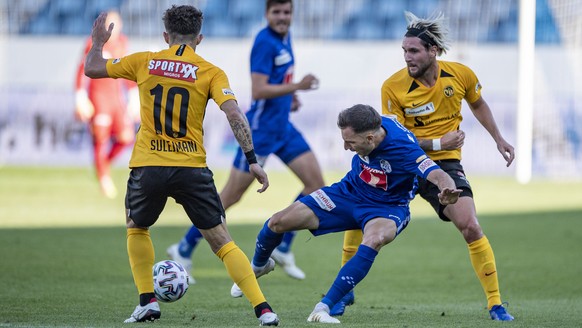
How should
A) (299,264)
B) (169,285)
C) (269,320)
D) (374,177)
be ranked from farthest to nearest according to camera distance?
(299,264) → (374,177) → (169,285) → (269,320)

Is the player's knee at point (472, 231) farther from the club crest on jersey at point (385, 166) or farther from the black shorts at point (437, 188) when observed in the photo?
the club crest on jersey at point (385, 166)

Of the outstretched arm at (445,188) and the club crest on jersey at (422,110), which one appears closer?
the outstretched arm at (445,188)

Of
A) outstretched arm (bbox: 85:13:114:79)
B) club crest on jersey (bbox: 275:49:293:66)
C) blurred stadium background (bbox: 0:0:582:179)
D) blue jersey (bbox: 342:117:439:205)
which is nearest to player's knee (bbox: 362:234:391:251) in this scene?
blue jersey (bbox: 342:117:439:205)

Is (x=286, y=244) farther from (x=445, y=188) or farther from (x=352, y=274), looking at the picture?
(x=445, y=188)

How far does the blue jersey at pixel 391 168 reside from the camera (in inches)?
256

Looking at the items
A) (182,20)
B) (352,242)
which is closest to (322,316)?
(352,242)

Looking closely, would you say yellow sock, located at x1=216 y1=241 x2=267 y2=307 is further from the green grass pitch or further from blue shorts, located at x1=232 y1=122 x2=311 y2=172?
blue shorts, located at x1=232 y1=122 x2=311 y2=172

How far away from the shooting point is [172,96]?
20.1ft

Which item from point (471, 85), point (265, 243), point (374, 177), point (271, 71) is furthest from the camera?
point (271, 71)

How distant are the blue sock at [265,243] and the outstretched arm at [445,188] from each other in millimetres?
1204

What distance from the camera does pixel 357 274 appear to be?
20.9 feet

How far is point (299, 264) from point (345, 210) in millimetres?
4278

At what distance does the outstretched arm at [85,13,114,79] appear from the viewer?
244 inches

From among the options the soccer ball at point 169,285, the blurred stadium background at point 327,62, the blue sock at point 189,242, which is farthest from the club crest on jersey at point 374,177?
the blurred stadium background at point 327,62
